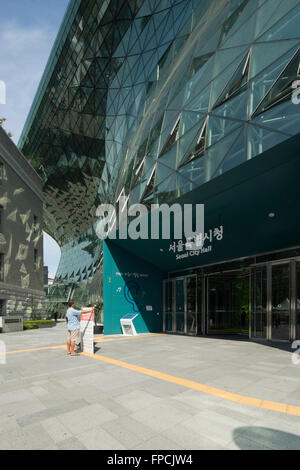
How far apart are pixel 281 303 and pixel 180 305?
609 cm

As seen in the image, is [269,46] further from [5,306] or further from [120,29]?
[5,306]

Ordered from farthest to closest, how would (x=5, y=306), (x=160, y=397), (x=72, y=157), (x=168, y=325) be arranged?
(x=72, y=157) → (x=5, y=306) → (x=168, y=325) → (x=160, y=397)

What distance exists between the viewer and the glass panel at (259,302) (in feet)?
41.8

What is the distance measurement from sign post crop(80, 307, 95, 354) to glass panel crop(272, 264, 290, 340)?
7483 mm

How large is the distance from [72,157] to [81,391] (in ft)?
138

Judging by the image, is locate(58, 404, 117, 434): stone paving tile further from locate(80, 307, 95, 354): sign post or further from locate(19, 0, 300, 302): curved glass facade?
locate(19, 0, 300, 302): curved glass facade

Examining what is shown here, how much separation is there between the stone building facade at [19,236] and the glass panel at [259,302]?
1920 cm

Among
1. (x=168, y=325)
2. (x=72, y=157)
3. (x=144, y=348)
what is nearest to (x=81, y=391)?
(x=144, y=348)

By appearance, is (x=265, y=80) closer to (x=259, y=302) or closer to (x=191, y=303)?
(x=259, y=302)

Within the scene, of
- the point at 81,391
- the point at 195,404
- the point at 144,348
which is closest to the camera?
the point at 195,404

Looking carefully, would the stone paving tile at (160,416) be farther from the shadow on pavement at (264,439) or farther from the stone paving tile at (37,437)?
the stone paving tile at (37,437)

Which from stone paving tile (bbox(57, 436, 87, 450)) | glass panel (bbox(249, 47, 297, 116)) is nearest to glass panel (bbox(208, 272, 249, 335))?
glass panel (bbox(249, 47, 297, 116))

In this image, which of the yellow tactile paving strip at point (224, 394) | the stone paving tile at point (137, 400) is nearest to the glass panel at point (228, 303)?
the yellow tactile paving strip at point (224, 394)
